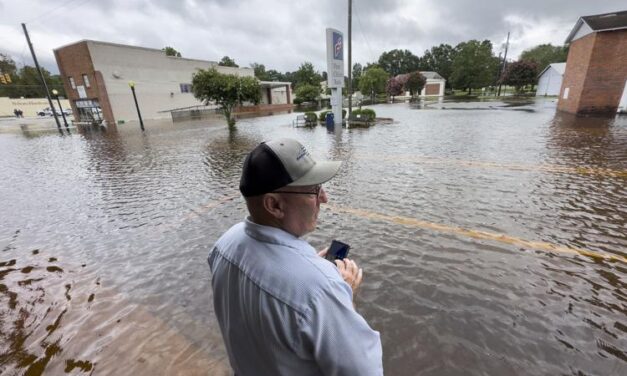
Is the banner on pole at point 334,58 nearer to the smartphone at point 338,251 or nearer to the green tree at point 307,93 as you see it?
the smartphone at point 338,251

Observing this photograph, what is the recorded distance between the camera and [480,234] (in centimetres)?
485

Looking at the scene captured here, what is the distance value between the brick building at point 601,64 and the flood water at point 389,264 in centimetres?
1494

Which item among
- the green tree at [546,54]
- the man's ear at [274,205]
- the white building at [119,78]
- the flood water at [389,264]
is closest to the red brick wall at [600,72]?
the flood water at [389,264]

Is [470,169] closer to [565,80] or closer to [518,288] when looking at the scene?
[518,288]

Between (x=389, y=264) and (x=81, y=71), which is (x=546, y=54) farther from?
(x=389, y=264)

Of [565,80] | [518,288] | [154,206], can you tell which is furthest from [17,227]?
[565,80]

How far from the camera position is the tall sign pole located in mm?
18609

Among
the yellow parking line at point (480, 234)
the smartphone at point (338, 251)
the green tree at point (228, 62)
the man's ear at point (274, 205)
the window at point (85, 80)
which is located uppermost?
the green tree at point (228, 62)

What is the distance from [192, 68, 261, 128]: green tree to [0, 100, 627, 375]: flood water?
1183 centimetres

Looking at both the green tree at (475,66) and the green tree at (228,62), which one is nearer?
the green tree at (475,66)

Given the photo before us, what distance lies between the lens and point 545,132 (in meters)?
14.0

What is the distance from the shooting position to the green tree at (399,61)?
4055 inches

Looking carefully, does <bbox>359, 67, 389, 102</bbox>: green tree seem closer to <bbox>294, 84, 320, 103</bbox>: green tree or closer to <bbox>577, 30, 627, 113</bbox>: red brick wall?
<bbox>294, 84, 320, 103</bbox>: green tree

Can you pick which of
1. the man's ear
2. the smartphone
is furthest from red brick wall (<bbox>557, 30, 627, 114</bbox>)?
the man's ear
